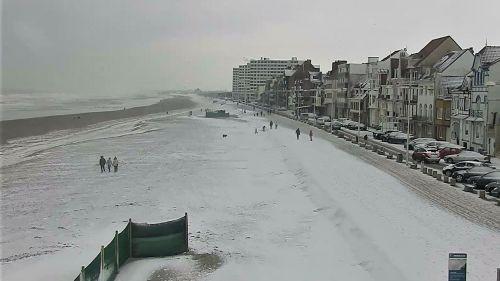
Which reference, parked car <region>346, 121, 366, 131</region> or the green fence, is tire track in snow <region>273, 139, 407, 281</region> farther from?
parked car <region>346, 121, 366, 131</region>

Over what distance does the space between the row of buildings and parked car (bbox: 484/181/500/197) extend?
15.3 metres

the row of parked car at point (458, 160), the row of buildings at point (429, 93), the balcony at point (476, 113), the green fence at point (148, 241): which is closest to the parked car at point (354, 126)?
the row of buildings at point (429, 93)

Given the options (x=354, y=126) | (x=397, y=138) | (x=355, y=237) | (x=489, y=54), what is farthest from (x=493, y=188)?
(x=354, y=126)

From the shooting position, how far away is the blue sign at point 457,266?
13.8m

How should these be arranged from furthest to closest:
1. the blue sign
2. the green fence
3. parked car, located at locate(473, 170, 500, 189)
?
1. parked car, located at locate(473, 170, 500, 189)
2. the green fence
3. the blue sign

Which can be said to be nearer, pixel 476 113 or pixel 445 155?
pixel 445 155

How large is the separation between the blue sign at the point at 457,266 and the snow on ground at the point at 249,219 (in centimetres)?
304

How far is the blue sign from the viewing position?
13.8 m

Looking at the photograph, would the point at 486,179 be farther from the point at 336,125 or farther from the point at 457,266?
the point at 336,125

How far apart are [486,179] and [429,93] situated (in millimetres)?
36237

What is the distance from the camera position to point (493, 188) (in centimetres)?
2989

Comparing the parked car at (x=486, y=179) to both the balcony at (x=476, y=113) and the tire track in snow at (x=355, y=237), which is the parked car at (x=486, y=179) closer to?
the tire track in snow at (x=355, y=237)

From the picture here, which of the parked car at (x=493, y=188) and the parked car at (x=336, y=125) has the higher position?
the parked car at (x=493, y=188)

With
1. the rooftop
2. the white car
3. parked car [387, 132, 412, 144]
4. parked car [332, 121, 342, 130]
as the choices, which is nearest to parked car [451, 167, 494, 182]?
the white car
